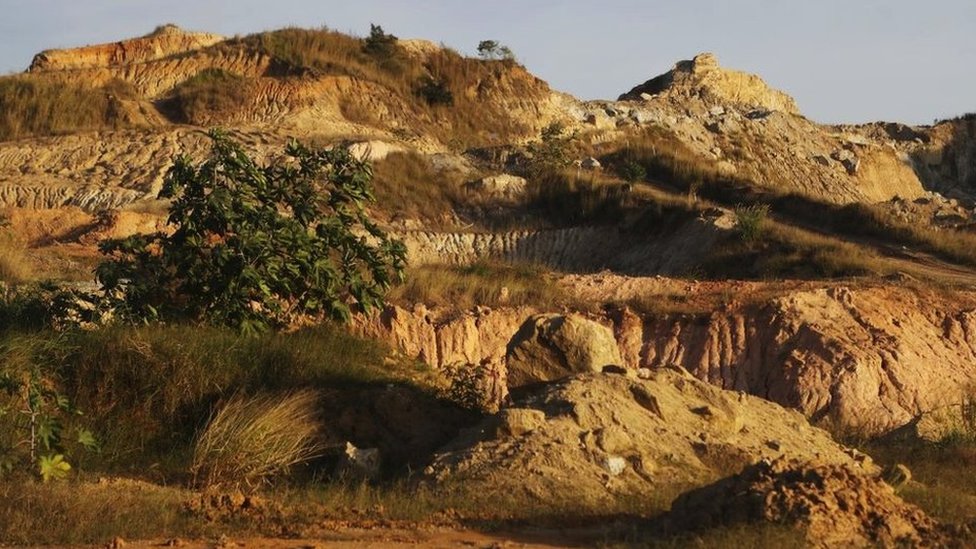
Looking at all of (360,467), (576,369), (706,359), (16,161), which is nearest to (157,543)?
(360,467)

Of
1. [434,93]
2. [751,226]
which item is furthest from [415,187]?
[434,93]

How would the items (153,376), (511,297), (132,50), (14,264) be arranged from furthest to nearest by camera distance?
(132,50)
(511,297)
(14,264)
(153,376)

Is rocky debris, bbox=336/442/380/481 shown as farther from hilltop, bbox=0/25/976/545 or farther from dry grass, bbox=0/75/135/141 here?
dry grass, bbox=0/75/135/141

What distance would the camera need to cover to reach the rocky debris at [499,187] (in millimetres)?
33000

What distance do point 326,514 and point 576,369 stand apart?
3.90 meters

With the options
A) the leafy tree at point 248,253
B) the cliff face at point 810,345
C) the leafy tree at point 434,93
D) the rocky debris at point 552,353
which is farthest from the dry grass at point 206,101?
the rocky debris at point 552,353

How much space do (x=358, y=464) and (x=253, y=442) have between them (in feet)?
2.74

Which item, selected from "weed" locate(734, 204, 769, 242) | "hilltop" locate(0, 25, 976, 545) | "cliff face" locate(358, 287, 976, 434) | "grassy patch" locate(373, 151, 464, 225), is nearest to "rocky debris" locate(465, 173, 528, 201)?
"hilltop" locate(0, 25, 976, 545)

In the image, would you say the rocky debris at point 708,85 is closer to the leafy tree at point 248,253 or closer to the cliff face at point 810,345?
the cliff face at point 810,345

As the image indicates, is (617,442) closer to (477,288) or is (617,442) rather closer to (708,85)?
(477,288)

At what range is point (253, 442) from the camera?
388 inches

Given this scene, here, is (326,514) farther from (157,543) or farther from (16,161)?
(16,161)

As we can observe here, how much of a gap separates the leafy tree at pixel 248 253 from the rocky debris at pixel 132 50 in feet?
101

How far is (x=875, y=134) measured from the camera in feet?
196
